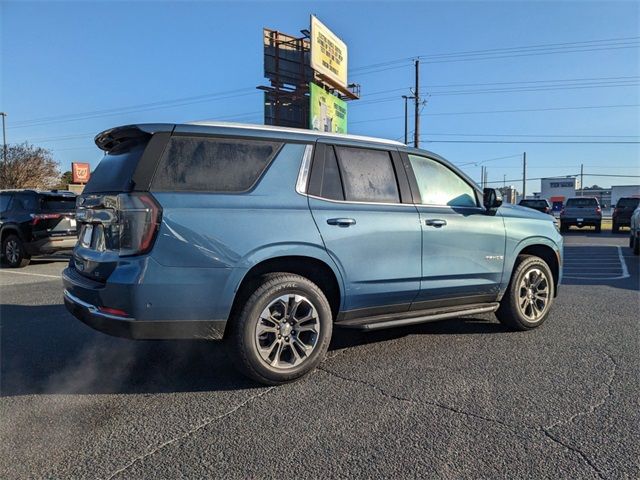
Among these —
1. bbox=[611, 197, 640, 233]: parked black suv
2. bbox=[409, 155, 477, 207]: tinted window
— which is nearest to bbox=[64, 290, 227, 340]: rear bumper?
bbox=[409, 155, 477, 207]: tinted window

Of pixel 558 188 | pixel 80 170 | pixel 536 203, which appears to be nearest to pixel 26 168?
pixel 80 170

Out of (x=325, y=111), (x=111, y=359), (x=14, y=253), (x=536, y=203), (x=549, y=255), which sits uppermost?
(x=325, y=111)

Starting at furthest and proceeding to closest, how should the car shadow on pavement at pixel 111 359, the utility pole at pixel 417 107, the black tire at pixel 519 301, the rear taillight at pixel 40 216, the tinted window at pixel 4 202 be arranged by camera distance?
the utility pole at pixel 417 107
the tinted window at pixel 4 202
the rear taillight at pixel 40 216
the black tire at pixel 519 301
the car shadow on pavement at pixel 111 359

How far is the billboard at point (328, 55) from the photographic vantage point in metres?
28.3

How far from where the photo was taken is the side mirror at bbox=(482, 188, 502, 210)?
4.95 m

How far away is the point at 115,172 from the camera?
12.4ft

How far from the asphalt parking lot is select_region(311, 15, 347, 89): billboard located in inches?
1005

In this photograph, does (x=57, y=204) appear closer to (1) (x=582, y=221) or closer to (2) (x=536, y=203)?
(1) (x=582, y=221)

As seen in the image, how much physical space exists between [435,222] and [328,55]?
2792cm

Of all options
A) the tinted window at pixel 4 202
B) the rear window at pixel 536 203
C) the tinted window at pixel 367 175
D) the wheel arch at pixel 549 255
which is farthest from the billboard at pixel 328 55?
the tinted window at pixel 367 175

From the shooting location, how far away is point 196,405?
346 cm

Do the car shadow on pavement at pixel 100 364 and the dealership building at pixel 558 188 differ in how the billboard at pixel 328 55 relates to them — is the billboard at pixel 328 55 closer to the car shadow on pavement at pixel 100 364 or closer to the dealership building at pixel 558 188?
the car shadow on pavement at pixel 100 364

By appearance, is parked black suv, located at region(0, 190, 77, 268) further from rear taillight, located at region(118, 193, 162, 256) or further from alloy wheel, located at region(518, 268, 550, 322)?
alloy wheel, located at region(518, 268, 550, 322)

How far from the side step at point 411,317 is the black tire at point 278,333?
13.0 inches
